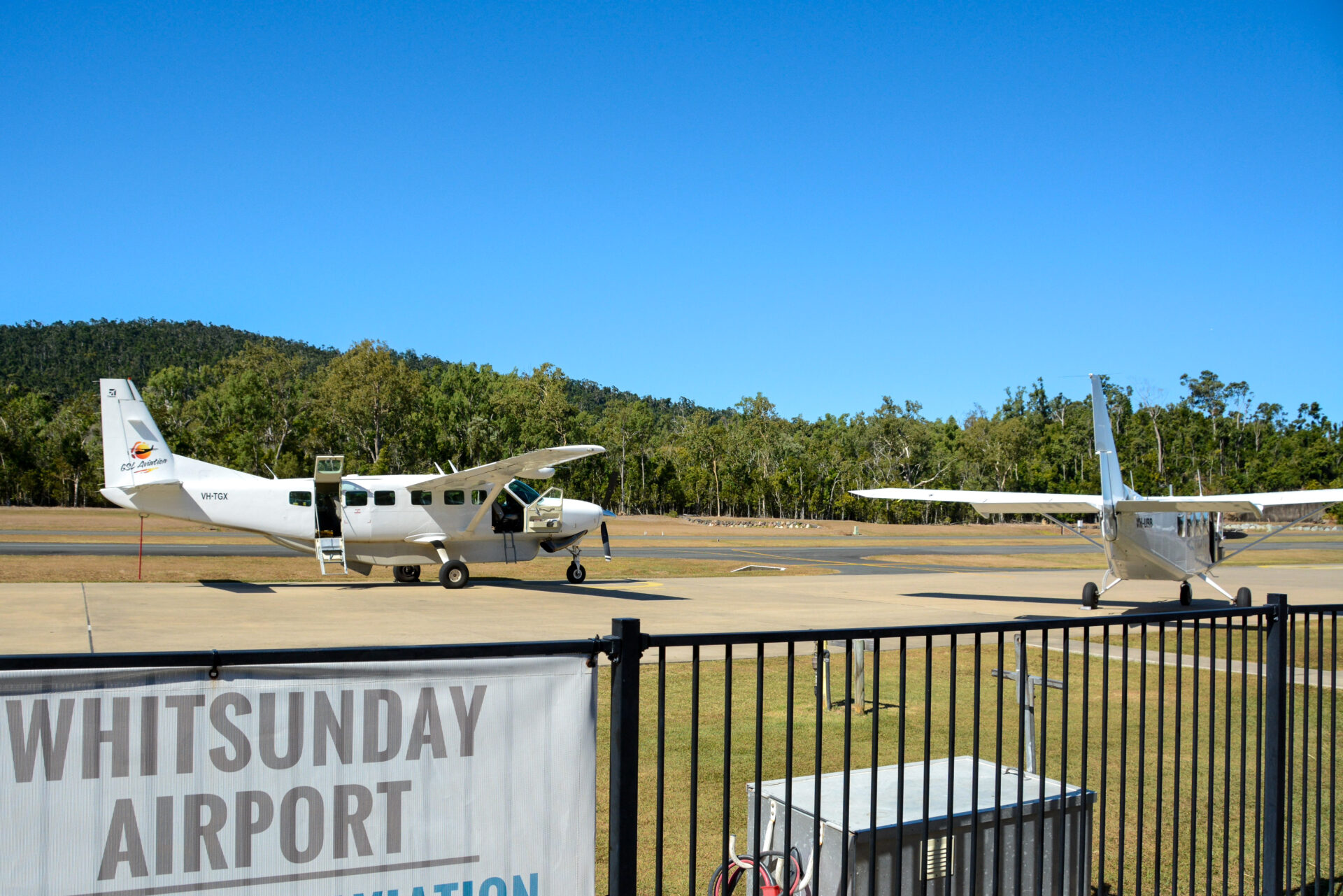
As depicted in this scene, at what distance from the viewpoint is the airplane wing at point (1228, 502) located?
17.6 metres

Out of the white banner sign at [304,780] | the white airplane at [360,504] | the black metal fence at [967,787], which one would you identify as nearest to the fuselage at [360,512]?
the white airplane at [360,504]

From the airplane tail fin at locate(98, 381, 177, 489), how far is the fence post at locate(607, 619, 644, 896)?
814 inches

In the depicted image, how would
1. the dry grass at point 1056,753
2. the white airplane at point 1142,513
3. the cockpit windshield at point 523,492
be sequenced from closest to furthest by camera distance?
the dry grass at point 1056,753
the white airplane at point 1142,513
the cockpit windshield at point 523,492

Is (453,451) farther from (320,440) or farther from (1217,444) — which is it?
(1217,444)

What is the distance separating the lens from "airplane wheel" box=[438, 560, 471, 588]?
22730mm

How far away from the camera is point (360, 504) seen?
2242 cm

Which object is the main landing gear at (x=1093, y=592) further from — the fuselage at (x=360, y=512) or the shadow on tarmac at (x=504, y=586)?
the fuselage at (x=360, y=512)

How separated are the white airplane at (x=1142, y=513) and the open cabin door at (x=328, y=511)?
11.5 meters

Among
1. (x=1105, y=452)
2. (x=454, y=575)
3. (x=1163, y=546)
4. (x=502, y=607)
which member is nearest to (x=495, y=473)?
(x=454, y=575)

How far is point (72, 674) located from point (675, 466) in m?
Answer: 104

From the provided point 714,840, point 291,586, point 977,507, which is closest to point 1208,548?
point 977,507

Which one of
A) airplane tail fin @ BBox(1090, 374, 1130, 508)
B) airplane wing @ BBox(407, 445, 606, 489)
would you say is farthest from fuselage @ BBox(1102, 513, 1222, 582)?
airplane wing @ BBox(407, 445, 606, 489)

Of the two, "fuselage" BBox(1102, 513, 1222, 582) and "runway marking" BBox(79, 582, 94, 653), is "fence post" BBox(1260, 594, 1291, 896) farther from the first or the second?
"fuselage" BBox(1102, 513, 1222, 582)

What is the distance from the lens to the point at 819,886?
4.32 metres
